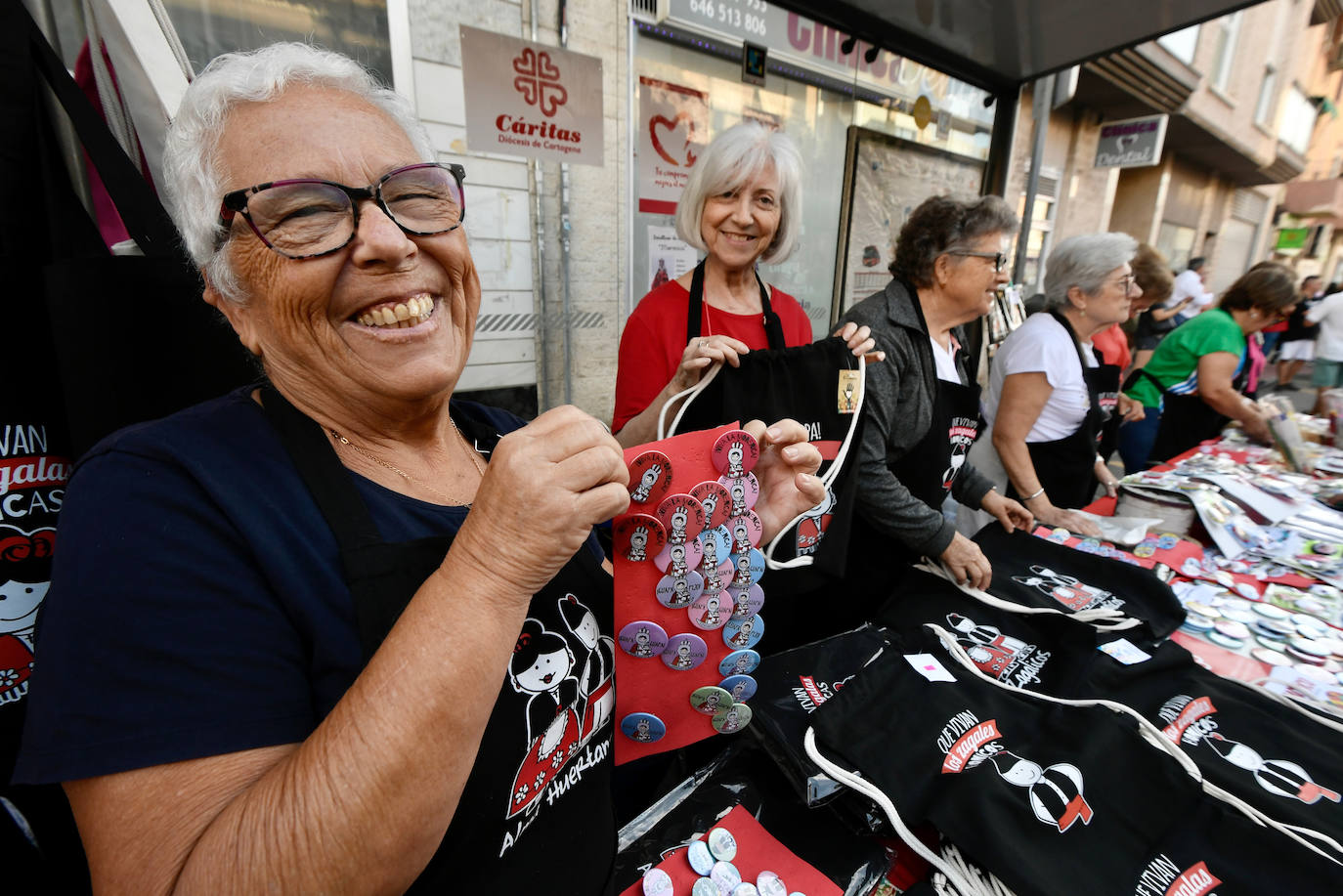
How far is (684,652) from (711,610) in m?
0.09

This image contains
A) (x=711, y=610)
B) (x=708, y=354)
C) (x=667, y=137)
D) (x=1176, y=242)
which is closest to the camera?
(x=711, y=610)

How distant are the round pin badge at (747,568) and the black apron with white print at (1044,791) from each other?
324 mm

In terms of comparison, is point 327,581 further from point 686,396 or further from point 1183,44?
point 1183,44

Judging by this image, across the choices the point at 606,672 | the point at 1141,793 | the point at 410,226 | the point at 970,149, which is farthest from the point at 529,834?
the point at 970,149

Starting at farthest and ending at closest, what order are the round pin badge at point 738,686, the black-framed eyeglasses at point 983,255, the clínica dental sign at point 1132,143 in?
the clínica dental sign at point 1132,143 → the black-framed eyeglasses at point 983,255 → the round pin badge at point 738,686

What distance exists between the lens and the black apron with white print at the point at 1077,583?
1613 millimetres

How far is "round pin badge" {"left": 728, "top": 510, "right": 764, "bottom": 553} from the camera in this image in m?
1.07

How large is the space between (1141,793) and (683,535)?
0.94 metres

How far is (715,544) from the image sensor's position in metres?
1.04

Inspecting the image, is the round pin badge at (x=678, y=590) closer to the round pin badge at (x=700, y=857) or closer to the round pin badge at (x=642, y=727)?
the round pin badge at (x=642, y=727)

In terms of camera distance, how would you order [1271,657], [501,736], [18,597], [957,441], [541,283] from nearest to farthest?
[501,736]
[18,597]
[1271,657]
[957,441]
[541,283]

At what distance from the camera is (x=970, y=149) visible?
5688 millimetres

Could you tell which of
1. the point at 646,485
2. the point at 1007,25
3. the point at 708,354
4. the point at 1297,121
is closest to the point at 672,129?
the point at 1007,25

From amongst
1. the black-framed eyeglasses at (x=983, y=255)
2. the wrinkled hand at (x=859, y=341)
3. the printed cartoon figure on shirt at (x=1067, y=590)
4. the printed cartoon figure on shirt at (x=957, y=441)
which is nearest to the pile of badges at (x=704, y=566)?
the wrinkled hand at (x=859, y=341)
